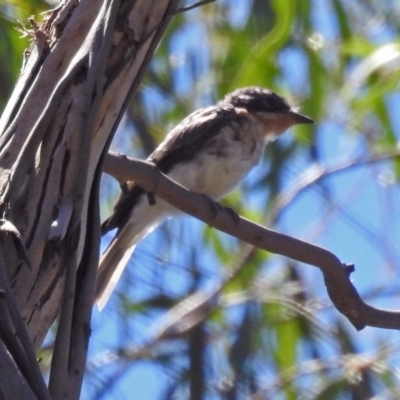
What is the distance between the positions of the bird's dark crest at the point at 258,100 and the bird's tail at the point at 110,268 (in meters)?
0.86

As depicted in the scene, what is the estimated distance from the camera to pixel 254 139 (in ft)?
13.6

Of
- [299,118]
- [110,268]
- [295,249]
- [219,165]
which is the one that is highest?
[299,118]

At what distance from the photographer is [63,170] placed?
1.36 meters

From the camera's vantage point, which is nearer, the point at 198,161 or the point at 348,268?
the point at 348,268

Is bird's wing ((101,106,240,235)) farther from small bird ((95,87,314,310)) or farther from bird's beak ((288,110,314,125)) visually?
bird's beak ((288,110,314,125))

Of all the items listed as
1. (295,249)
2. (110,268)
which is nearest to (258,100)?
(110,268)

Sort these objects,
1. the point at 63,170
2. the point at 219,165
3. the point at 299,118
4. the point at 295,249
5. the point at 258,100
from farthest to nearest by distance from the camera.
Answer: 1. the point at 258,100
2. the point at 299,118
3. the point at 219,165
4. the point at 295,249
5. the point at 63,170

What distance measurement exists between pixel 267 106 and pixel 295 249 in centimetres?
238

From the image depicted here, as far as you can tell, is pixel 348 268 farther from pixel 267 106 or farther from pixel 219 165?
pixel 267 106

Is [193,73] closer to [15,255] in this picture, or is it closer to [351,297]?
[351,297]

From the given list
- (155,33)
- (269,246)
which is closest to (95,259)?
(155,33)

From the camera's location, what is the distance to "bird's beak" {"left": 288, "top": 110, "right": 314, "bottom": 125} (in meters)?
4.23

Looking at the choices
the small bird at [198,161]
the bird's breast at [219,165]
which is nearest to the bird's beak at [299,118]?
the small bird at [198,161]

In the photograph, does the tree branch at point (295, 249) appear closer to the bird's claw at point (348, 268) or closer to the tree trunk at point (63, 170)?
the bird's claw at point (348, 268)
